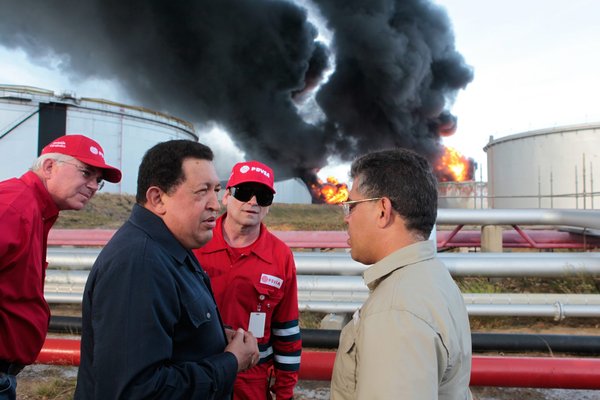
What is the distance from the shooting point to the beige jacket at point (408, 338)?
102 centimetres

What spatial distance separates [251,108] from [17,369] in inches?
1596

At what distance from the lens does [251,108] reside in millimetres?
41125

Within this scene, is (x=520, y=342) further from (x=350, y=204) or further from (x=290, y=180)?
(x=290, y=180)

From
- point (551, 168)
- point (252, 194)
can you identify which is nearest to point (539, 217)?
point (252, 194)

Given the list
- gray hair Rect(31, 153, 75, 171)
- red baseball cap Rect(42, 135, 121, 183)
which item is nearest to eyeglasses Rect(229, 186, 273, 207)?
red baseball cap Rect(42, 135, 121, 183)

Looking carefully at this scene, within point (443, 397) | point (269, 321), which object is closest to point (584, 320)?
point (269, 321)

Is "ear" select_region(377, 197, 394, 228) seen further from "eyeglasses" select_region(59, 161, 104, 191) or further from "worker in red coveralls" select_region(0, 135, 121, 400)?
"eyeglasses" select_region(59, 161, 104, 191)

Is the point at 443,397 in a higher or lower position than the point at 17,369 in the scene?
higher

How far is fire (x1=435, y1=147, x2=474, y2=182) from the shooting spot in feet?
113

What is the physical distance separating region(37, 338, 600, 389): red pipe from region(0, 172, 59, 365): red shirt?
4.79ft

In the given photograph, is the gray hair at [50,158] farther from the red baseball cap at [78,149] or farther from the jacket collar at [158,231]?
the jacket collar at [158,231]

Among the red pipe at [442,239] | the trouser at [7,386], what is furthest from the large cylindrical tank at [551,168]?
the trouser at [7,386]

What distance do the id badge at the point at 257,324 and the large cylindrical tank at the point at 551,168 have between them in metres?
17.1

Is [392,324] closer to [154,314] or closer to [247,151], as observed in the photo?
[154,314]
